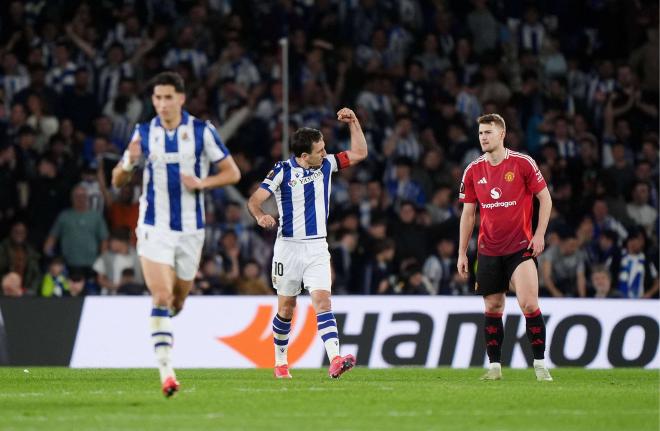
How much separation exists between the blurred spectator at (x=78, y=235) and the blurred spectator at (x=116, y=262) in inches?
5.6

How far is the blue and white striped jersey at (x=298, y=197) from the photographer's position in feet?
43.0

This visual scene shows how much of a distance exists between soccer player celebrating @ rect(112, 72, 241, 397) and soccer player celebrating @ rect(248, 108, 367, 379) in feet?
6.84

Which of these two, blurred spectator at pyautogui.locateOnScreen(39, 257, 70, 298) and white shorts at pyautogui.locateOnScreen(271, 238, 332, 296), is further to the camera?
blurred spectator at pyautogui.locateOnScreen(39, 257, 70, 298)

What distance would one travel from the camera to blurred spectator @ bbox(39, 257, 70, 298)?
19.0 metres

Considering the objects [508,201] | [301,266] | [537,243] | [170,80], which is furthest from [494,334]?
[170,80]

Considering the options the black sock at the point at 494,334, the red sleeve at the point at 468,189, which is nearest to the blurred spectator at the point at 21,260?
the red sleeve at the point at 468,189

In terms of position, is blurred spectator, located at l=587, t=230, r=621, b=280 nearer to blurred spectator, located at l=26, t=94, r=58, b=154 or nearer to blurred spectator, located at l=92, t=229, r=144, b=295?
blurred spectator, located at l=92, t=229, r=144, b=295

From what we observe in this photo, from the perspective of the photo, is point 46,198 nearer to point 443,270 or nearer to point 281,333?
point 443,270

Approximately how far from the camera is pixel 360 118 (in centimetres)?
2261

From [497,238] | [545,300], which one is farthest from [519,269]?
[545,300]

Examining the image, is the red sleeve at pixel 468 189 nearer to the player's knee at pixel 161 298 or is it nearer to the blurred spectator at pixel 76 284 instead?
the player's knee at pixel 161 298

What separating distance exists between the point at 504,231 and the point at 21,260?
843cm

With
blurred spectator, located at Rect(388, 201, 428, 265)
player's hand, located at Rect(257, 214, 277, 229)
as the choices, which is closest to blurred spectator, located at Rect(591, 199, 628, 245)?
blurred spectator, located at Rect(388, 201, 428, 265)

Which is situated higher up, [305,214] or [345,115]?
[345,115]
